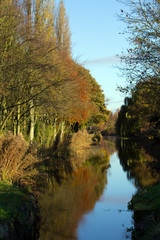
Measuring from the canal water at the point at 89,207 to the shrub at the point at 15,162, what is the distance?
1.07 m

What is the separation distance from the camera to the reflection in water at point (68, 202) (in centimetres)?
944

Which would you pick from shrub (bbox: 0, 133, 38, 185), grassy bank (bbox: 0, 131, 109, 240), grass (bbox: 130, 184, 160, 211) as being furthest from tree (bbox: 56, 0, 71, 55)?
grass (bbox: 130, 184, 160, 211)

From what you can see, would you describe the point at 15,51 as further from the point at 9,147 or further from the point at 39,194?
the point at 39,194

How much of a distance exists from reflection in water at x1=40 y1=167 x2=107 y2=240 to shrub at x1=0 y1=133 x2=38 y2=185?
3.49 ft

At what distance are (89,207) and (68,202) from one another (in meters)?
0.96

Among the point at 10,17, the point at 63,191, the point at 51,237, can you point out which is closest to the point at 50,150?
the point at 63,191

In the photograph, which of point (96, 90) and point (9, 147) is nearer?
point (9, 147)

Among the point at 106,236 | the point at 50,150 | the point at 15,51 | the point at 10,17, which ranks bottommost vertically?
the point at 106,236

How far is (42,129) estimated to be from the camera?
27.4 meters

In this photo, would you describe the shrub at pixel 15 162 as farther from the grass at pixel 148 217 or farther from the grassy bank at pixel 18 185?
the grass at pixel 148 217

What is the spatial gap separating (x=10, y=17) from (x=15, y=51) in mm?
1722

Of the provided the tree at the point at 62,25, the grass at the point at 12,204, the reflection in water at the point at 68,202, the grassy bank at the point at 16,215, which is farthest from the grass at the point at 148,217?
the tree at the point at 62,25

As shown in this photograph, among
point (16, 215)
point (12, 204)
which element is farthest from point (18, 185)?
point (16, 215)

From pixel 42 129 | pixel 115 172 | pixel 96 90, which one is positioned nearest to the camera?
pixel 115 172
